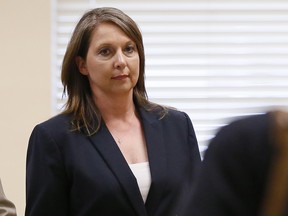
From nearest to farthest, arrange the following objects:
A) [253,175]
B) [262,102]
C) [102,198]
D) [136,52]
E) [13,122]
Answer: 1. [253,175]
2. [102,198]
3. [136,52]
4. [13,122]
5. [262,102]

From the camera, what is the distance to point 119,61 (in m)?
2.26

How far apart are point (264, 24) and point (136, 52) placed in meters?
1.36

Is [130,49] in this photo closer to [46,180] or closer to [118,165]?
[118,165]

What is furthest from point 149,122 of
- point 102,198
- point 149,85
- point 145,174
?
point 149,85

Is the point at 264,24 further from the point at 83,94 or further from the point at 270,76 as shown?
the point at 83,94

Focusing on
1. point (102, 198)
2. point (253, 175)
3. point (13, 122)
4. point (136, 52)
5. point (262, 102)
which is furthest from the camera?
point (262, 102)

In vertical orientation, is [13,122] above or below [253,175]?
below

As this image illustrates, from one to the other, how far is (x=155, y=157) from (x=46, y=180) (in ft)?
1.27

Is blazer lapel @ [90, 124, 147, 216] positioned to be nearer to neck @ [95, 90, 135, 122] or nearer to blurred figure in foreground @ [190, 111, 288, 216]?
neck @ [95, 90, 135, 122]

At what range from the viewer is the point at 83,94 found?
93.4 inches

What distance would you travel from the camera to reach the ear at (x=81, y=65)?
2.37 metres

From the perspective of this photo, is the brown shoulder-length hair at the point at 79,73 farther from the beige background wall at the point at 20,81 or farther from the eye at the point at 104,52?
the beige background wall at the point at 20,81

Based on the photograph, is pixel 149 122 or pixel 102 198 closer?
pixel 102 198

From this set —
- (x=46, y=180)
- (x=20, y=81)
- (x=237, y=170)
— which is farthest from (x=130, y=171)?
(x=20, y=81)
